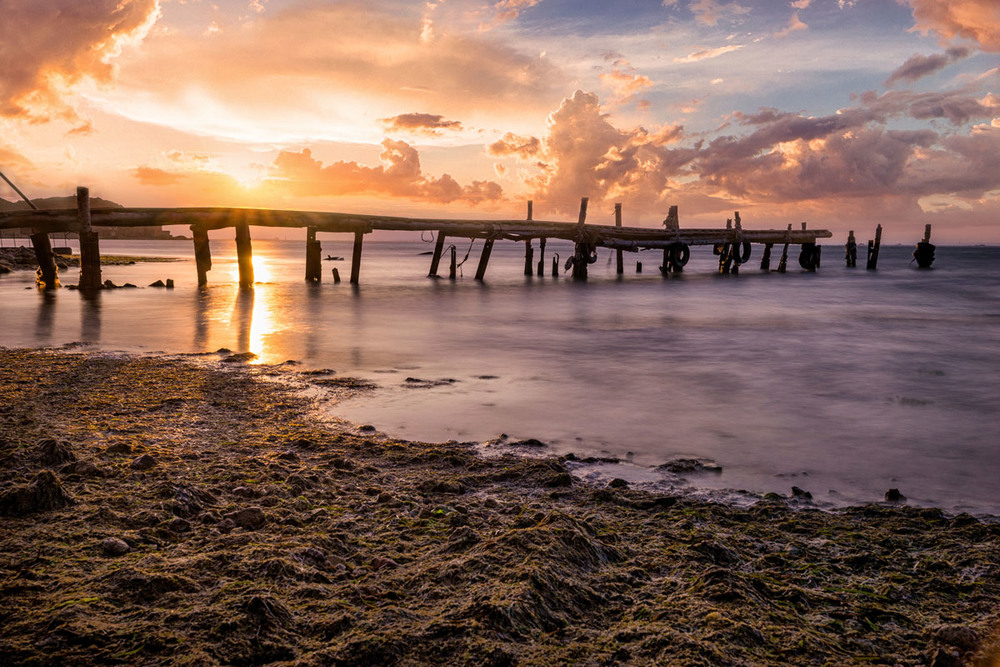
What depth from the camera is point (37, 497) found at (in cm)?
354

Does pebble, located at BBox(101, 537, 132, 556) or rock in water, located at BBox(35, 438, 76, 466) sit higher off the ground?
rock in water, located at BBox(35, 438, 76, 466)

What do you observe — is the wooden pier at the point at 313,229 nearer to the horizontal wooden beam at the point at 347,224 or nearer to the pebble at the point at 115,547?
the horizontal wooden beam at the point at 347,224

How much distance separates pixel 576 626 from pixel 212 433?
385cm

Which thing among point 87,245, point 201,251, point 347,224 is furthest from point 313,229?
point 87,245

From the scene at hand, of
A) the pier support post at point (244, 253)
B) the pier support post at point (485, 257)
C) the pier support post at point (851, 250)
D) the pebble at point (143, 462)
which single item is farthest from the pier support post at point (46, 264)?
the pier support post at point (851, 250)

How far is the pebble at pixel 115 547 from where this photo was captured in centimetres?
306

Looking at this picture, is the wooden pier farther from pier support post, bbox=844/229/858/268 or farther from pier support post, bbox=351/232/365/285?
pier support post, bbox=844/229/858/268

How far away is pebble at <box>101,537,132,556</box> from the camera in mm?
3064

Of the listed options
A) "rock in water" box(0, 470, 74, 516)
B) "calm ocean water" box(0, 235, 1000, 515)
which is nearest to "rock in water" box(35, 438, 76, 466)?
"rock in water" box(0, 470, 74, 516)

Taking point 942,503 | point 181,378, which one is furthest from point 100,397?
point 942,503

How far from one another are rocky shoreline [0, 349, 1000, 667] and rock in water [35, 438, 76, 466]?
13mm

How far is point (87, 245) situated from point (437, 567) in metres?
21.2

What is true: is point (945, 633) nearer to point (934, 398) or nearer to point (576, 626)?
point (576, 626)

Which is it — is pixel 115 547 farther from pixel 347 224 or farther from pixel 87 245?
pixel 347 224
